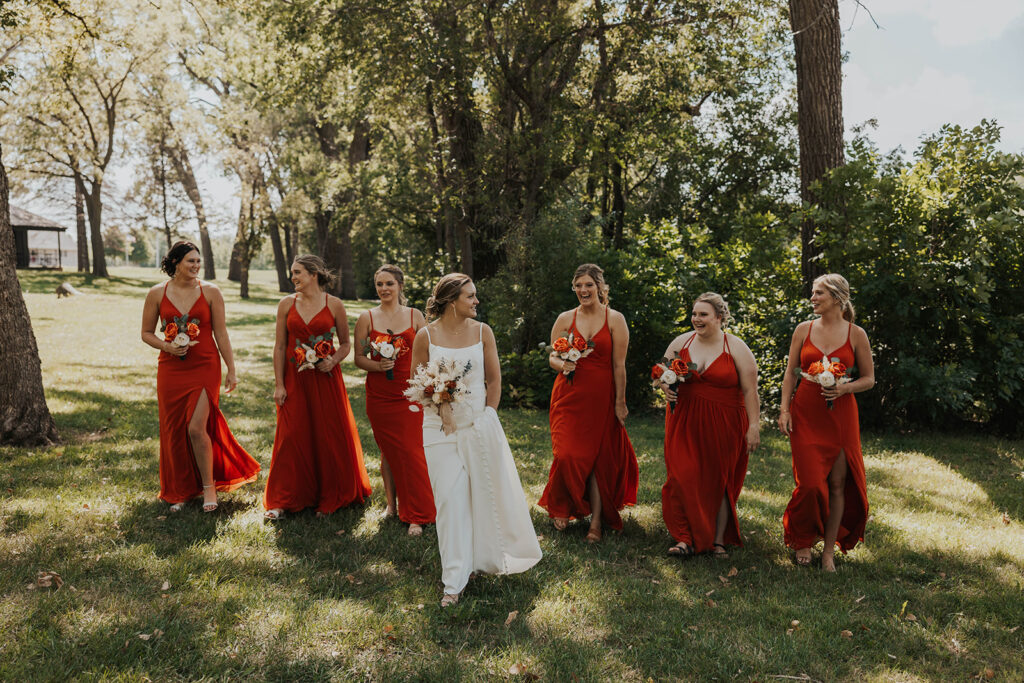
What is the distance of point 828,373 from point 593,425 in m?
2.07

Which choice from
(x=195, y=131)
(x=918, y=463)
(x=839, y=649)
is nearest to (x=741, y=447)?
(x=839, y=649)

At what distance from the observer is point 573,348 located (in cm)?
675

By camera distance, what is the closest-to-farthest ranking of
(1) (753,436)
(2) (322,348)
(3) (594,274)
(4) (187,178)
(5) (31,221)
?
(1) (753,436) < (3) (594,274) < (2) (322,348) < (4) (187,178) < (5) (31,221)

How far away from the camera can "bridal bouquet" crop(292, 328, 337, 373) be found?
6.92m

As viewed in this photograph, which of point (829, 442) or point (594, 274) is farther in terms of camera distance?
point (594, 274)

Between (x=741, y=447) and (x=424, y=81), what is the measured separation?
10975 mm

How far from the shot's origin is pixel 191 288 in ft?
23.3

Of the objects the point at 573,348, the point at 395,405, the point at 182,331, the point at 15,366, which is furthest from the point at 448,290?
the point at 15,366

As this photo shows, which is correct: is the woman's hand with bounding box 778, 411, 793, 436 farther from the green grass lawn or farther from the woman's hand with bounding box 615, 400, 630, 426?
the woman's hand with bounding box 615, 400, 630, 426

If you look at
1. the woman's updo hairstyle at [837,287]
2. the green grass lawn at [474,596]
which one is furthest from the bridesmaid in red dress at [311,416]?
the woman's updo hairstyle at [837,287]

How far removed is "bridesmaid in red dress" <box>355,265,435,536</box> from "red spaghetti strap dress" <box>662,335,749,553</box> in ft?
7.60

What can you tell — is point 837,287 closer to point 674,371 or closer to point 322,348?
point 674,371

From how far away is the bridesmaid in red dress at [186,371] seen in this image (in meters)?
6.93

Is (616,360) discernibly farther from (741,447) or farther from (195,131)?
(195,131)
